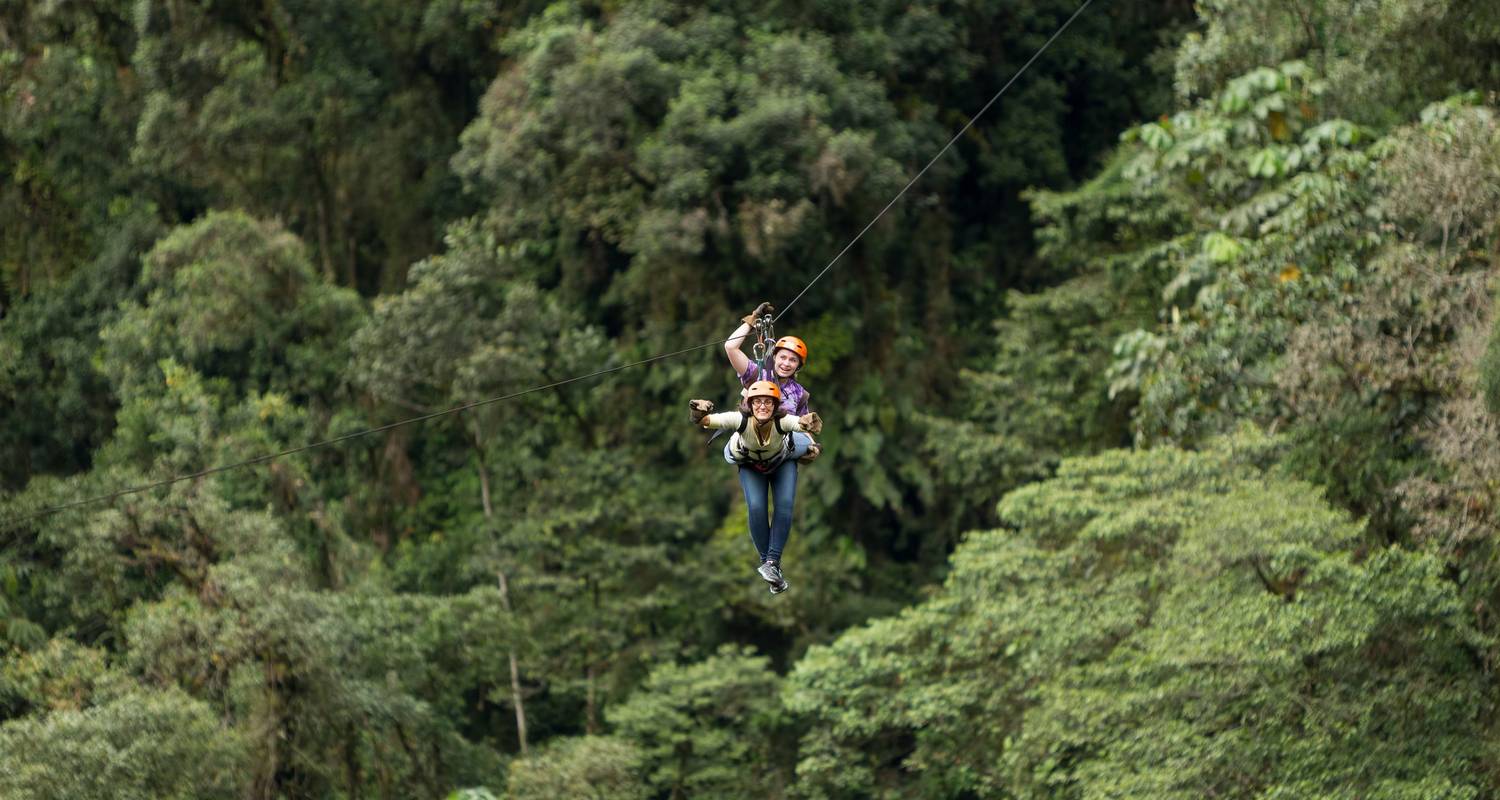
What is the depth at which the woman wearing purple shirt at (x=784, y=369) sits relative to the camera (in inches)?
312

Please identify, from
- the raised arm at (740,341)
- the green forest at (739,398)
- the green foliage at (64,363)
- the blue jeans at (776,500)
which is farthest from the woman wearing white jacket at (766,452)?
the green foliage at (64,363)

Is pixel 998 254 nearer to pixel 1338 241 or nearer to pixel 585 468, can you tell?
pixel 585 468

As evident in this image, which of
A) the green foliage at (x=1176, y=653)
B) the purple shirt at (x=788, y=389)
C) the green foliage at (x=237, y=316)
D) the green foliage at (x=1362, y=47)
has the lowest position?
the green foliage at (x=1176, y=653)

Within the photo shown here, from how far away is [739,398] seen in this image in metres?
15.0

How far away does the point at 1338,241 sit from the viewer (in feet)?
46.5

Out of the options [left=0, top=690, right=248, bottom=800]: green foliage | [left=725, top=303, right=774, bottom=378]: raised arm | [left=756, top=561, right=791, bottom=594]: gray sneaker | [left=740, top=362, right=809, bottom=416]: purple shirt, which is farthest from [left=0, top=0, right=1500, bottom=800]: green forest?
[left=756, top=561, right=791, bottom=594]: gray sneaker

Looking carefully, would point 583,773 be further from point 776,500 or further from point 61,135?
point 61,135

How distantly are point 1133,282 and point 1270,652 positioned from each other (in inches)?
272

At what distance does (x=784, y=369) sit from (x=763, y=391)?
1.08ft

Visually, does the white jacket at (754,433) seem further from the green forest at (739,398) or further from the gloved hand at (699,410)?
the green forest at (739,398)

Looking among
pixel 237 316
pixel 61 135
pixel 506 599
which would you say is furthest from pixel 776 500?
pixel 61 135

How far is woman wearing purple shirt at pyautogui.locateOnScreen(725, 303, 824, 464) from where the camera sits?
26.0 feet

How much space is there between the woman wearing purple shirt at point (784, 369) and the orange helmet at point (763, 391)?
0.70 ft

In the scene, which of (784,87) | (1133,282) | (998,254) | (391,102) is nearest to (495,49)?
(391,102)
